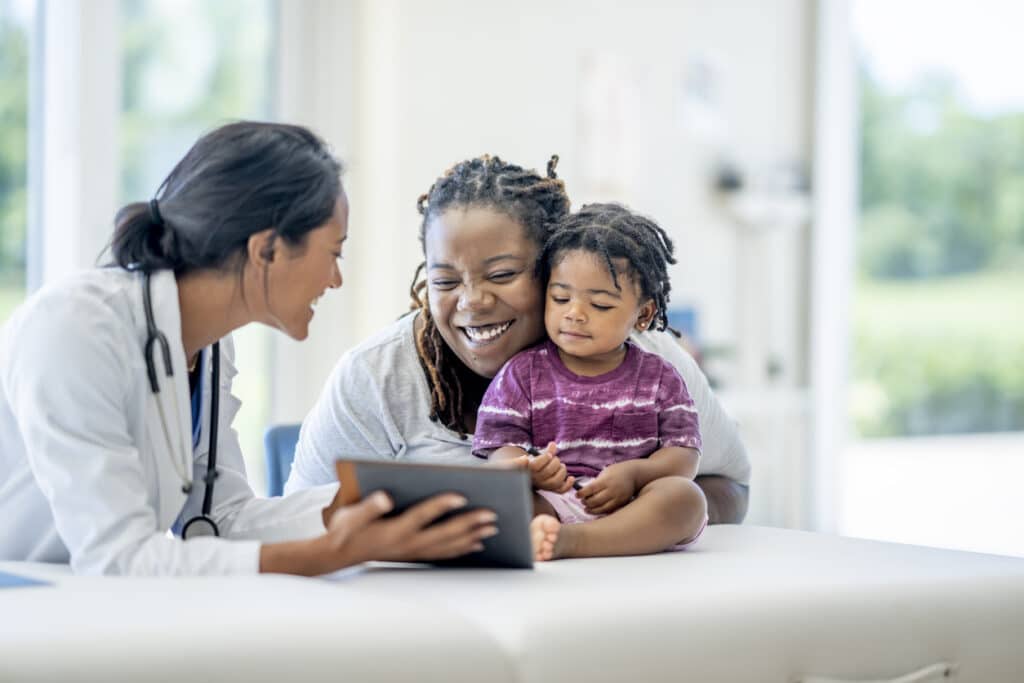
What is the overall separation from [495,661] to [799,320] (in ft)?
14.9

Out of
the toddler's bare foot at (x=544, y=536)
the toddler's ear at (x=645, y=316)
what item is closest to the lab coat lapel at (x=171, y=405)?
the toddler's bare foot at (x=544, y=536)

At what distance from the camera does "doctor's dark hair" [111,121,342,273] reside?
159cm

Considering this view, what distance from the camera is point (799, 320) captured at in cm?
560

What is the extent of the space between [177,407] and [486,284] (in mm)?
579

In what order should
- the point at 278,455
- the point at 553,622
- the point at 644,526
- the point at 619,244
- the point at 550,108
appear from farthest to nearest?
the point at 550,108
the point at 278,455
the point at 619,244
the point at 644,526
the point at 553,622

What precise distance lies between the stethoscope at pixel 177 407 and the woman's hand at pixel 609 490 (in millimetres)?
503

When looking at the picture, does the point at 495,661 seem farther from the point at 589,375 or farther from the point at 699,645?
the point at 589,375

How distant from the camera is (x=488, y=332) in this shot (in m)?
2.01

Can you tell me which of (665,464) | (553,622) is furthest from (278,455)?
(553,622)

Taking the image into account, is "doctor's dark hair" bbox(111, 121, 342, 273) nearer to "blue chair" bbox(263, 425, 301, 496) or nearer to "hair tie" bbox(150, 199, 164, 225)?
"hair tie" bbox(150, 199, 164, 225)

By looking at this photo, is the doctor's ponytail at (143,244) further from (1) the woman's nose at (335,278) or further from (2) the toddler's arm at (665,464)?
(2) the toddler's arm at (665,464)

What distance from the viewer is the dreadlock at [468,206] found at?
2041 millimetres

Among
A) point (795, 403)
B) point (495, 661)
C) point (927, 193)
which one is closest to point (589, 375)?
point (495, 661)

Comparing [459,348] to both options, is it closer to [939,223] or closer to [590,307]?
[590,307]
